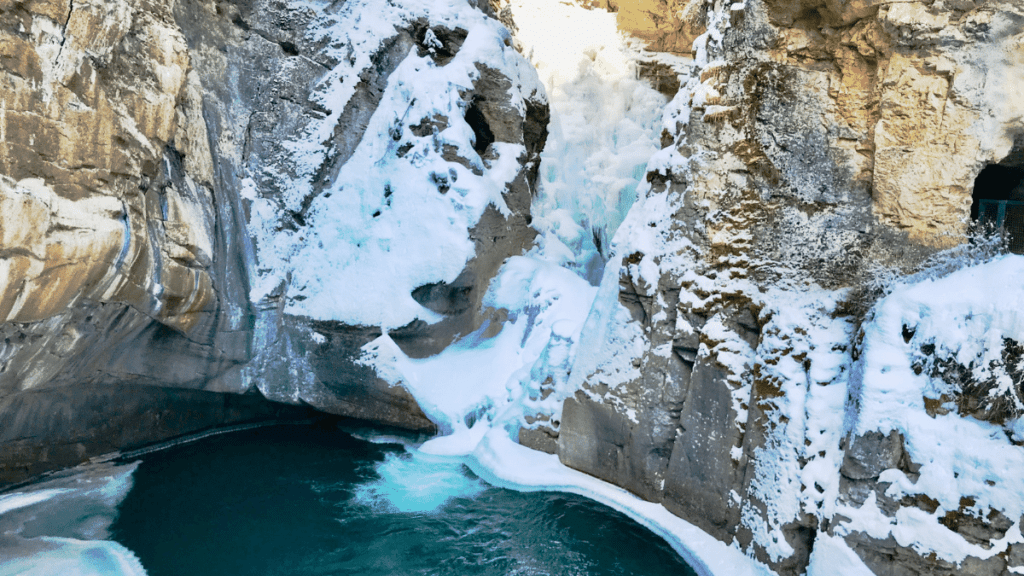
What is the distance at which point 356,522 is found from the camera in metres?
7.17

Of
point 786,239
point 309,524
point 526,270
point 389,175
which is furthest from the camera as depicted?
point 526,270

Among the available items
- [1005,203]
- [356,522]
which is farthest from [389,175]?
[1005,203]

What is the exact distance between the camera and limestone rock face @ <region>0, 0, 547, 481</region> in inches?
247

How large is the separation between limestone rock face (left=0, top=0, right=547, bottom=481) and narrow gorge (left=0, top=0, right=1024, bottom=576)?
4 centimetres

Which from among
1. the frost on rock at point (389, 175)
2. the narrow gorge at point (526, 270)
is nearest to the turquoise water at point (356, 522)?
the narrow gorge at point (526, 270)

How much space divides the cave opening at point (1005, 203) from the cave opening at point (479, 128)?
764 cm

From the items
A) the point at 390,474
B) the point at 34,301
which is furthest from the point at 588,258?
the point at 34,301

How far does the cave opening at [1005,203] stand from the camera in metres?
7.23

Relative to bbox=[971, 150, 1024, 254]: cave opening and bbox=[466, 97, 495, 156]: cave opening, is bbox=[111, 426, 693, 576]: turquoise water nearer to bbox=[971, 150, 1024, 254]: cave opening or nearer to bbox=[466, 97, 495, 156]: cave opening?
bbox=[971, 150, 1024, 254]: cave opening

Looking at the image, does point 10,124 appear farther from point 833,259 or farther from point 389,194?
point 833,259

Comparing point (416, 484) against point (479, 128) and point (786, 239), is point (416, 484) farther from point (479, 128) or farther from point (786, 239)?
point (479, 128)

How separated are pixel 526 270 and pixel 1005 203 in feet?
23.0

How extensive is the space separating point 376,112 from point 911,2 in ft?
27.0

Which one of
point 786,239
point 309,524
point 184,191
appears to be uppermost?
point 786,239
